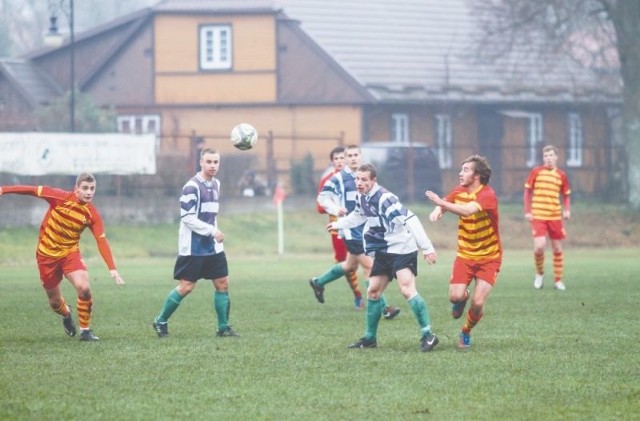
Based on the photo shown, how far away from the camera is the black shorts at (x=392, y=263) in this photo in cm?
1258

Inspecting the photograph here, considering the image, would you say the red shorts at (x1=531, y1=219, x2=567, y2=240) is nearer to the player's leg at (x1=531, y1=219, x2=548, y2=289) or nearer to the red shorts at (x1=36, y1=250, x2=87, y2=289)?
the player's leg at (x1=531, y1=219, x2=548, y2=289)

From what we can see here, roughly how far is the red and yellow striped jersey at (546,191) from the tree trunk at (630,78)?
64.0 ft

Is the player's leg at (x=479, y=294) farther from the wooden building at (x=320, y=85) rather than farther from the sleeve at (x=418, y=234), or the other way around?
the wooden building at (x=320, y=85)

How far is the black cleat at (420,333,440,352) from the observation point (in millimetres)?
12219

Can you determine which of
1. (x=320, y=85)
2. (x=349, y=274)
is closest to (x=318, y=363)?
(x=349, y=274)

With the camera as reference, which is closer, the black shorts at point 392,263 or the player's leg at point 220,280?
the black shorts at point 392,263

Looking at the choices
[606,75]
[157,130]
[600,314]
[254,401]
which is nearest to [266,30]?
[157,130]

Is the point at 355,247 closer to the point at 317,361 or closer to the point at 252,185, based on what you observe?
the point at 317,361

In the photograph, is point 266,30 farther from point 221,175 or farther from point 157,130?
point 221,175

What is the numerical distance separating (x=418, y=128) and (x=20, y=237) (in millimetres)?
19661

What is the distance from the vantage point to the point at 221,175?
36906 millimetres

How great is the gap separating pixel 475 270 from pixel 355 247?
152 inches

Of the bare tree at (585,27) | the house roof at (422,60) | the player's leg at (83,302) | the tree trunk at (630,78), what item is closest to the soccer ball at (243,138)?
the player's leg at (83,302)

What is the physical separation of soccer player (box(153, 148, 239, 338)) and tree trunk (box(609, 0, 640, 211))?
89.2 ft
